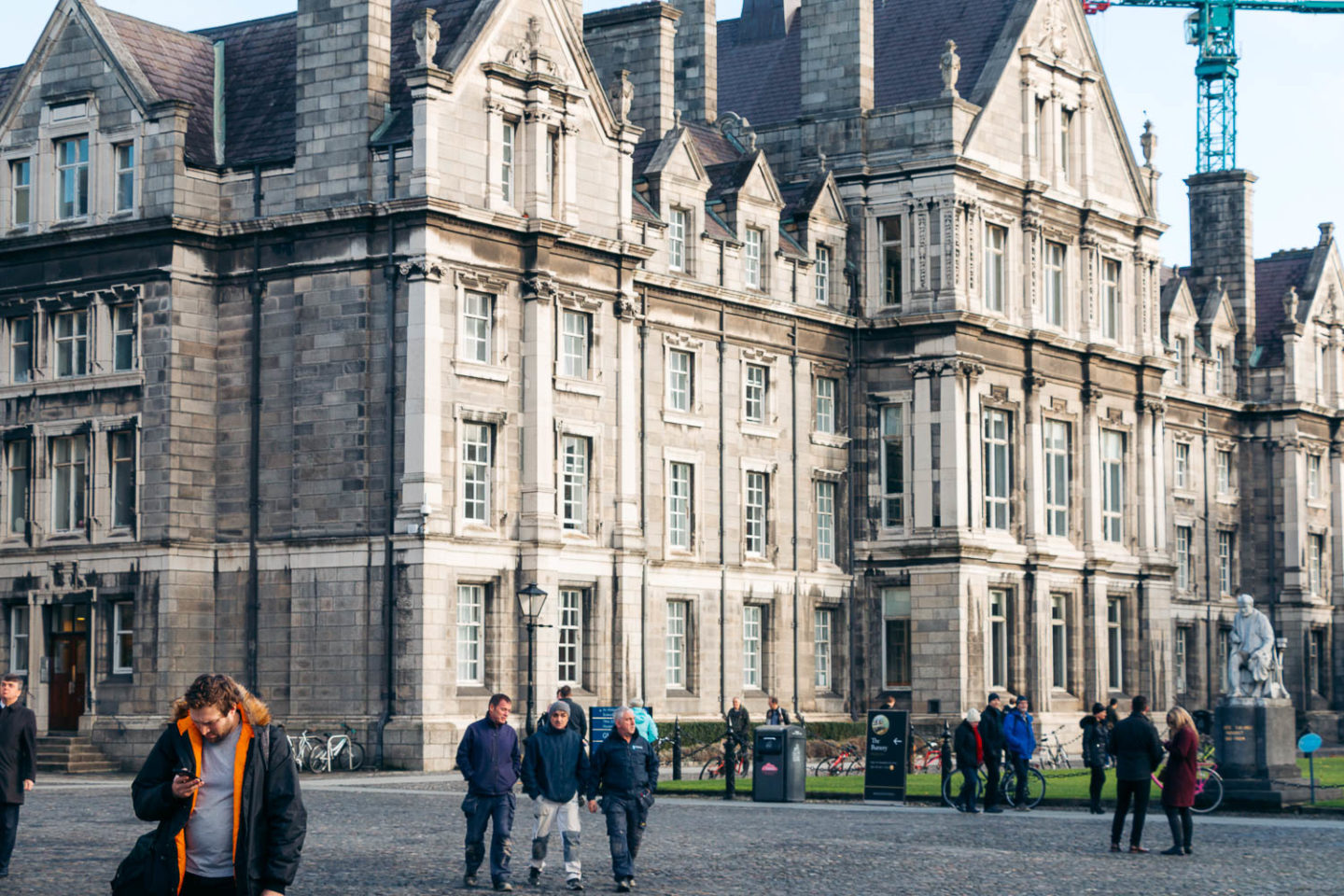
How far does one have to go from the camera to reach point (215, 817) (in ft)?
37.6

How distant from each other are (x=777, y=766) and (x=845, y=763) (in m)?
10.3

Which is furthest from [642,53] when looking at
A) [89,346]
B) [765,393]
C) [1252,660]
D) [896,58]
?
[1252,660]

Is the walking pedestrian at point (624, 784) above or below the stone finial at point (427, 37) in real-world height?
below

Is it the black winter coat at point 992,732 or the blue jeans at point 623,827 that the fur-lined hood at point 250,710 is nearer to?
the blue jeans at point 623,827

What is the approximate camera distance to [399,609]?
44.0 meters

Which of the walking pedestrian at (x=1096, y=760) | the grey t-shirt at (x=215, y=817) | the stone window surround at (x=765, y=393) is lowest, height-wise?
the walking pedestrian at (x=1096, y=760)

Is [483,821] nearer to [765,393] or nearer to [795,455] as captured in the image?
[765,393]

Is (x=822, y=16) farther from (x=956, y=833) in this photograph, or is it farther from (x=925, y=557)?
(x=956, y=833)

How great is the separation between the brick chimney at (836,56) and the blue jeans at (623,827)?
39284 mm

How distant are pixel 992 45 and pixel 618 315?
16910 millimetres

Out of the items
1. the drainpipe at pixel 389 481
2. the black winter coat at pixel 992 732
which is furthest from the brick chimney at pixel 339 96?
the black winter coat at pixel 992 732

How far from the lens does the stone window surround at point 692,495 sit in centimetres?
5250

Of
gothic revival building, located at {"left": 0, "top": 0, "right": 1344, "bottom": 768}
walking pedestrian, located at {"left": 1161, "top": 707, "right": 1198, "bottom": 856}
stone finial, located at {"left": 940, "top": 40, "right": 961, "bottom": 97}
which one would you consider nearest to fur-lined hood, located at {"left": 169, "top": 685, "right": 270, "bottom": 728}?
walking pedestrian, located at {"left": 1161, "top": 707, "right": 1198, "bottom": 856}

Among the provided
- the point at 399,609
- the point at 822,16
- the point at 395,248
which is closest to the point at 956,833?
the point at 399,609
